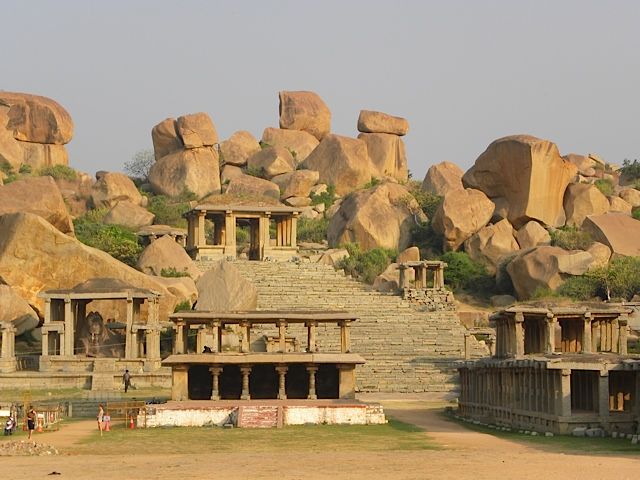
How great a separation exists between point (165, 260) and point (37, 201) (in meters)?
7.13

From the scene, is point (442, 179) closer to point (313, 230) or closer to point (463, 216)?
point (313, 230)

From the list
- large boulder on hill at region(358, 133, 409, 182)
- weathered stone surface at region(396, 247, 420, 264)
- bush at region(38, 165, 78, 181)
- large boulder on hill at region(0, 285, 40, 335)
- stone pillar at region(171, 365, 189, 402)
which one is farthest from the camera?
large boulder on hill at region(358, 133, 409, 182)

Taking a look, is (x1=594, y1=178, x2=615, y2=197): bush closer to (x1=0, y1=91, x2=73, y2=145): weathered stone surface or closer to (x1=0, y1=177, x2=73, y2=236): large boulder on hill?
(x1=0, y1=177, x2=73, y2=236): large boulder on hill

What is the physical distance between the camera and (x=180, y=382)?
41.1m

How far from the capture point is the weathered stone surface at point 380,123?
101906 mm

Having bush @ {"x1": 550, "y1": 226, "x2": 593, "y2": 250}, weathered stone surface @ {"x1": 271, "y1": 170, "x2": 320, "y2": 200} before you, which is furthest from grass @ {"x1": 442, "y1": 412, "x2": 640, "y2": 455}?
weathered stone surface @ {"x1": 271, "y1": 170, "x2": 320, "y2": 200}

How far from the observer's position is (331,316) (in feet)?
138

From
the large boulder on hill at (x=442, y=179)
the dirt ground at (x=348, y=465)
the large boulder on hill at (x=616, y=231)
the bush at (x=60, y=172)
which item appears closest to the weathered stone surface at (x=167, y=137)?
the bush at (x=60, y=172)

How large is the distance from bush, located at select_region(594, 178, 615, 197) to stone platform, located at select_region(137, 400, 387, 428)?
48083 millimetres

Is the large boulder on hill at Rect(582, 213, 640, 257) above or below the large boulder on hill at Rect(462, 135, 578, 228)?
below

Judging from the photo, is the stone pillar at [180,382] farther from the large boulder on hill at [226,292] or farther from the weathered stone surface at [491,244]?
the weathered stone surface at [491,244]

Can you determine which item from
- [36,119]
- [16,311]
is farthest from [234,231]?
Answer: [36,119]

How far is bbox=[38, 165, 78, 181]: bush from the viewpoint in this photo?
318 feet

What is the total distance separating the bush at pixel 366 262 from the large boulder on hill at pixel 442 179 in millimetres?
17723
